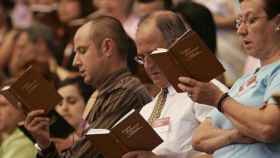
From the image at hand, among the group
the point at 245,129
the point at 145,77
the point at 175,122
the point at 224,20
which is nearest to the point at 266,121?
the point at 245,129

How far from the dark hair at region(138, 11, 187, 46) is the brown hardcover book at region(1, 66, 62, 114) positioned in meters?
0.78

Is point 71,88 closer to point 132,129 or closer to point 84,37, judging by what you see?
point 84,37

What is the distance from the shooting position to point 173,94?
16.5 ft

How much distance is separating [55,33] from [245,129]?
556 cm

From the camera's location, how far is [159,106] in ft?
16.7

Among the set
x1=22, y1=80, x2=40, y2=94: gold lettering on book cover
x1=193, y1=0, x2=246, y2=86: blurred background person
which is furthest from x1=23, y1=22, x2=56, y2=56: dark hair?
x1=22, y1=80, x2=40, y2=94: gold lettering on book cover

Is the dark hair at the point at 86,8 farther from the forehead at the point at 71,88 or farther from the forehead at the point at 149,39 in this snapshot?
the forehead at the point at 149,39

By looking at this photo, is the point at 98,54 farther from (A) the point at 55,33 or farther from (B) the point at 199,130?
(A) the point at 55,33

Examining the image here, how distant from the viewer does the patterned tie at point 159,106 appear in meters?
5.06

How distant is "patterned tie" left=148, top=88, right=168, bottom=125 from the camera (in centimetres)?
506

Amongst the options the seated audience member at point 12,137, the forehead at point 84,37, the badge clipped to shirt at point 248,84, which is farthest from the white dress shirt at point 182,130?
the seated audience member at point 12,137

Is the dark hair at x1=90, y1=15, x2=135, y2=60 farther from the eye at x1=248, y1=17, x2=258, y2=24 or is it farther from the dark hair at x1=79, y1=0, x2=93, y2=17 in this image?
the dark hair at x1=79, y1=0, x2=93, y2=17

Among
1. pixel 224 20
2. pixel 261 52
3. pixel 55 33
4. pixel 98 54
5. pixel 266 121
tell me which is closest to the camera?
pixel 266 121

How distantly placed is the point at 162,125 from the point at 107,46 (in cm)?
78
